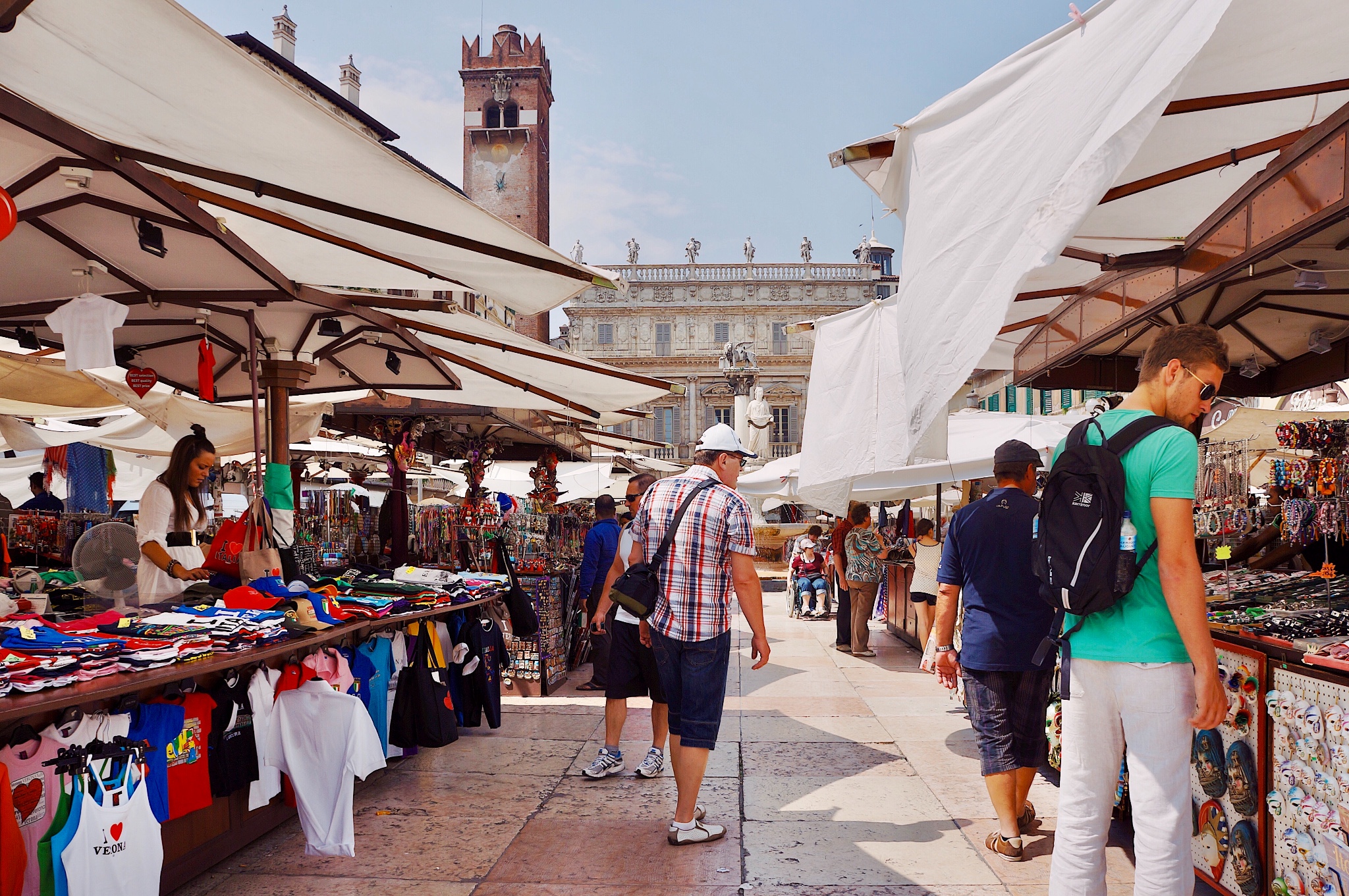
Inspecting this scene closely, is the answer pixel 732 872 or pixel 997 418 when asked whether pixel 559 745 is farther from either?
pixel 997 418

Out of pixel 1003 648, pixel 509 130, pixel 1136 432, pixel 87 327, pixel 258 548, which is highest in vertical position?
pixel 509 130

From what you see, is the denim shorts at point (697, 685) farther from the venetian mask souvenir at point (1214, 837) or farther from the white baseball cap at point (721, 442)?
the venetian mask souvenir at point (1214, 837)

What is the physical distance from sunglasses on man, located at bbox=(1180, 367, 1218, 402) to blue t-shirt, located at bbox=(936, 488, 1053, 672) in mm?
1363

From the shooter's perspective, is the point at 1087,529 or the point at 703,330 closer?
the point at 1087,529

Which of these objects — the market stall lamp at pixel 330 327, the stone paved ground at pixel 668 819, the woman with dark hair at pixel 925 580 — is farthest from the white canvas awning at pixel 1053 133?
the woman with dark hair at pixel 925 580

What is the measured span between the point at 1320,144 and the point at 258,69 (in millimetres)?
2914

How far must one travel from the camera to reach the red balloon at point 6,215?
266 centimetres

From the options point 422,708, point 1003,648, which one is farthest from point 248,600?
point 1003,648

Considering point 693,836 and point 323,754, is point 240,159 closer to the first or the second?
point 323,754

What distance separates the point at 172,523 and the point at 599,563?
11.5 feet

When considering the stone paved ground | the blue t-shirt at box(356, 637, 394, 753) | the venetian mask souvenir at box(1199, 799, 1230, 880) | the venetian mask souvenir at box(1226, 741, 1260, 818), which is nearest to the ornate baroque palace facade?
the stone paved ground

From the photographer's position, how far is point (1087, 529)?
8.67 feet

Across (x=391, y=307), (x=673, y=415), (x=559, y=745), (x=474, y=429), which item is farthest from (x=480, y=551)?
(x=673, y=415)

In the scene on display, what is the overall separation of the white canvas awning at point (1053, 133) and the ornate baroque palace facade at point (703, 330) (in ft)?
173
